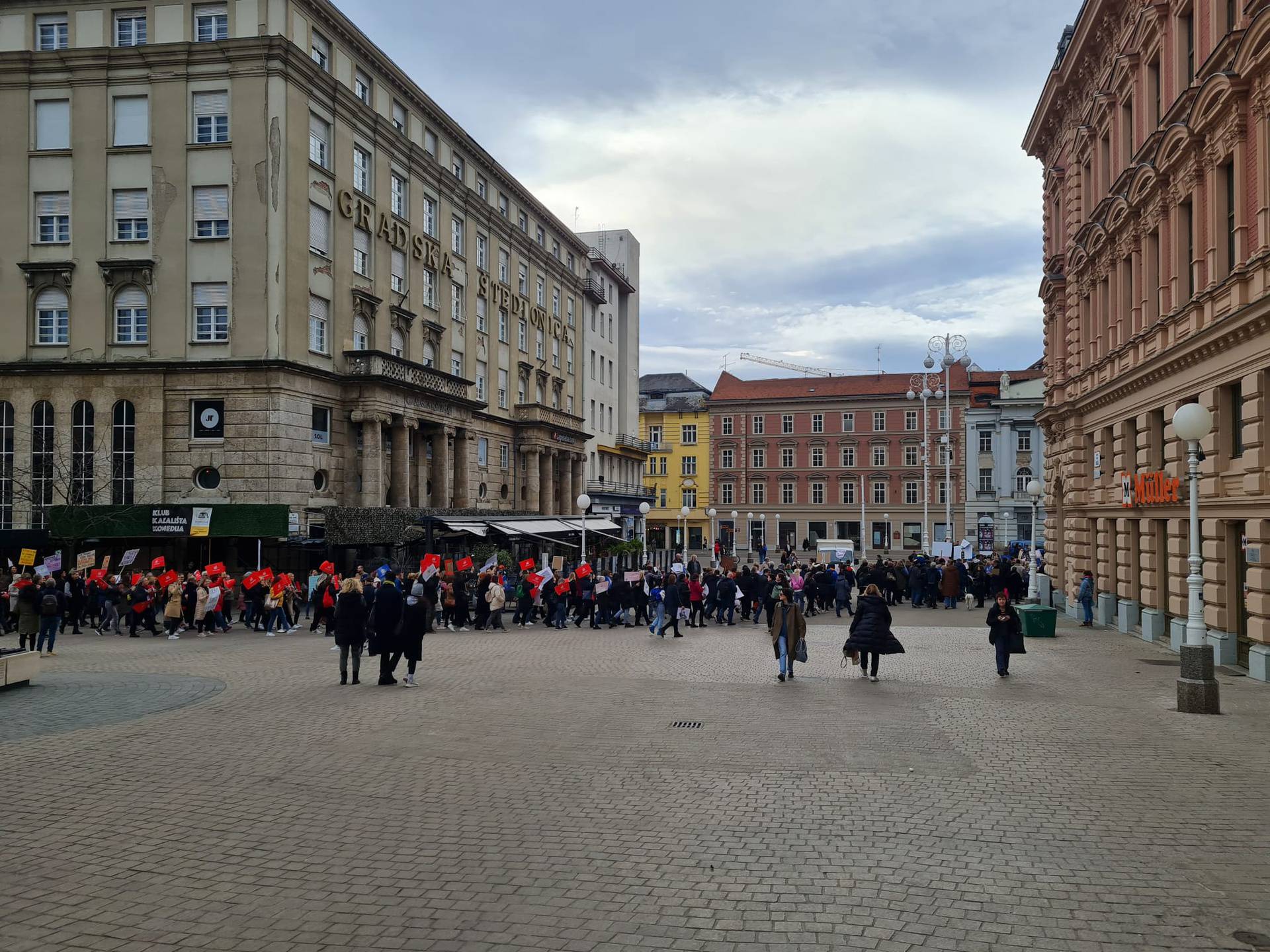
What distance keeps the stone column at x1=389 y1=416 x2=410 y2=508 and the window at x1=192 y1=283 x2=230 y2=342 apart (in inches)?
305

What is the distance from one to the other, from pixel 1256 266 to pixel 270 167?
30077 mm

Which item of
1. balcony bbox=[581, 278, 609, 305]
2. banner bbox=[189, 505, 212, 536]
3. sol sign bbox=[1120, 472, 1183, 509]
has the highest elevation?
balcony bbox=[581, 278, 609, 305]

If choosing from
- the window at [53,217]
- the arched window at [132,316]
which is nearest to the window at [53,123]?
the window at [53,217]

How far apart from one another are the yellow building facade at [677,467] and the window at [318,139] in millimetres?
62796

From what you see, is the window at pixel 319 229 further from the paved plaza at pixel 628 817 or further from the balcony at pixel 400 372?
the paved plaza at pixel 628 817

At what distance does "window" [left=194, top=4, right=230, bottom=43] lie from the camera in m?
34.8

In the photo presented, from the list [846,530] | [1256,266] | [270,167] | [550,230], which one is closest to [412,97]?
[270,167]

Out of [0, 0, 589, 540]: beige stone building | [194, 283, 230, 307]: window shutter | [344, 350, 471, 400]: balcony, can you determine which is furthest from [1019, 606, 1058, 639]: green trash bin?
[194, 283, 230, 307]: window shutter

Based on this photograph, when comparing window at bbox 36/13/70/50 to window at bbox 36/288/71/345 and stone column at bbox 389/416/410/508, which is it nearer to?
window at bbox 36/288/71/345

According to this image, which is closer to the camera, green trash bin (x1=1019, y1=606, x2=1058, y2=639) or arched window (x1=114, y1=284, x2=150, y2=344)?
green trash bin (x1=1019, y1=606, x2=1058, y2=639)

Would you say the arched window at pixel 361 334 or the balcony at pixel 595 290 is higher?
the balcony at pixel 595 290

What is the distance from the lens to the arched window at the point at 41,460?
35.2m

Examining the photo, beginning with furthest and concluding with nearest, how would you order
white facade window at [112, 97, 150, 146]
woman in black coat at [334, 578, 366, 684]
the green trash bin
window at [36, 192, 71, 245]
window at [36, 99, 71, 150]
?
window at [36, 192, 71, 245] < window at [36, 99, 71, 150] < white facade window at [112, 97, 150, 146] < the green trash bin < woman in black coat at [334, 578, 366, 684]

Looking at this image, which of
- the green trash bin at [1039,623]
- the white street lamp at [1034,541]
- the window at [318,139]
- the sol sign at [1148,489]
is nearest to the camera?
the sol sign at [1148,489]
